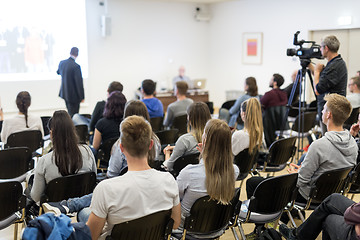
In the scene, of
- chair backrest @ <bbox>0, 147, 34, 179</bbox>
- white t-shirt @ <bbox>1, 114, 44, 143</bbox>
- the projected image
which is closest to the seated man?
white t-shirt @ <bbox>1, 114, 44, 143</bbox>

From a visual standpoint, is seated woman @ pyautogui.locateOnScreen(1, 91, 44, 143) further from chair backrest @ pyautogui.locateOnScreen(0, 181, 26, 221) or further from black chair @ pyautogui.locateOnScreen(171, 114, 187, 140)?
chair backrest @ pyautogui.locateOnScreen(0, 181, 26, 221)

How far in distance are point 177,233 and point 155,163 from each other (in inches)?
33.2

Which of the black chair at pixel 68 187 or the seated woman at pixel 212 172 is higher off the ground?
the seated woman at pixel 212 172

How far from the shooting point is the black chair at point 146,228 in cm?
198

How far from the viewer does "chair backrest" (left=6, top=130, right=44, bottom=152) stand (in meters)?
4.12

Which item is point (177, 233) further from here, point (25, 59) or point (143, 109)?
point (25, 59)

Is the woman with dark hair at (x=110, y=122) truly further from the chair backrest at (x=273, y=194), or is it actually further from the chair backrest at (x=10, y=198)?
the chair backrest at (x=273, y=194)

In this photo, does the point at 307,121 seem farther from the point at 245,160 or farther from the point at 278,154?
the point at 245,160

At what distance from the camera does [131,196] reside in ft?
6.41

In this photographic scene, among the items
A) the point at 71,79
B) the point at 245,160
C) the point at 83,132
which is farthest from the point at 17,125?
the point at 71,79

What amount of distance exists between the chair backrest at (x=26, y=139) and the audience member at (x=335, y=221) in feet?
9.49

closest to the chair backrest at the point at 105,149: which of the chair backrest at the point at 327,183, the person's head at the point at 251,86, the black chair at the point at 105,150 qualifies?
the black chair at the point at 105,150

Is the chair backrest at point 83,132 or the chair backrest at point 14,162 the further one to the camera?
the chair backrest at point 83,132

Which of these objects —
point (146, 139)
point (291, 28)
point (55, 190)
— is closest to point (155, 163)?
point (55, 190)
